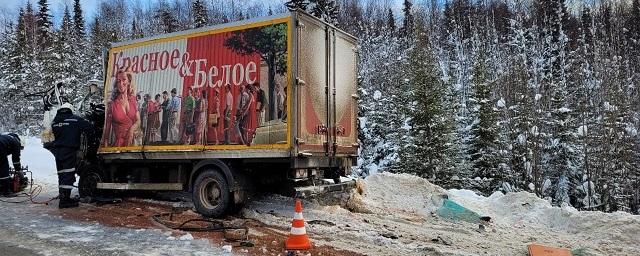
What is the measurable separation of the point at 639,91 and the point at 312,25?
28965 mm

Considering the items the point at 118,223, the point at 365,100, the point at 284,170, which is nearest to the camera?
the point at 118,223

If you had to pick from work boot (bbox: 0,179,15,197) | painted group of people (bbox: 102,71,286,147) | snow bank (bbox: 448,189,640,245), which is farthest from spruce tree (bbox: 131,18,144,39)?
snow bank (bbox: 448,189,640,245)

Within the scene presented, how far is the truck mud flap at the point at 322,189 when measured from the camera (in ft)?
25.9

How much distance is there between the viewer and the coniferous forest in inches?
816

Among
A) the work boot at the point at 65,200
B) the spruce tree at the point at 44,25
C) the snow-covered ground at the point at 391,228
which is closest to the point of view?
the snow-covered ground at the point at 391,228

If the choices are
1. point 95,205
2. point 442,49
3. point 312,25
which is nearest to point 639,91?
point 442,49

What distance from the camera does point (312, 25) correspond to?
8.13 meters

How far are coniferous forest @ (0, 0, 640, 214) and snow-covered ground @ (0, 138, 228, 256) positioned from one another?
5502 mm

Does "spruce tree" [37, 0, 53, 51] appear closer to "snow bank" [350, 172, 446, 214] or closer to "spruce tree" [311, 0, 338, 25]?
"spruce tree" [311, 0, 338, 25]

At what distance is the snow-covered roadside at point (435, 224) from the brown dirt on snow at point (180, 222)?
40 cm

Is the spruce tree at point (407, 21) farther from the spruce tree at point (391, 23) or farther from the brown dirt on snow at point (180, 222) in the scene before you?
the brown dirt on snow at point (180, 222)

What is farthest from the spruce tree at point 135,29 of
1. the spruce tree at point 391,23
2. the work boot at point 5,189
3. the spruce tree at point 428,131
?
the work boot at point 5,189

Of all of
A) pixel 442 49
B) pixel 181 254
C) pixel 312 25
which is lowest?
pixel 181 254

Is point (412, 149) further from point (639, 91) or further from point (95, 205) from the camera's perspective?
point (639, 91)
